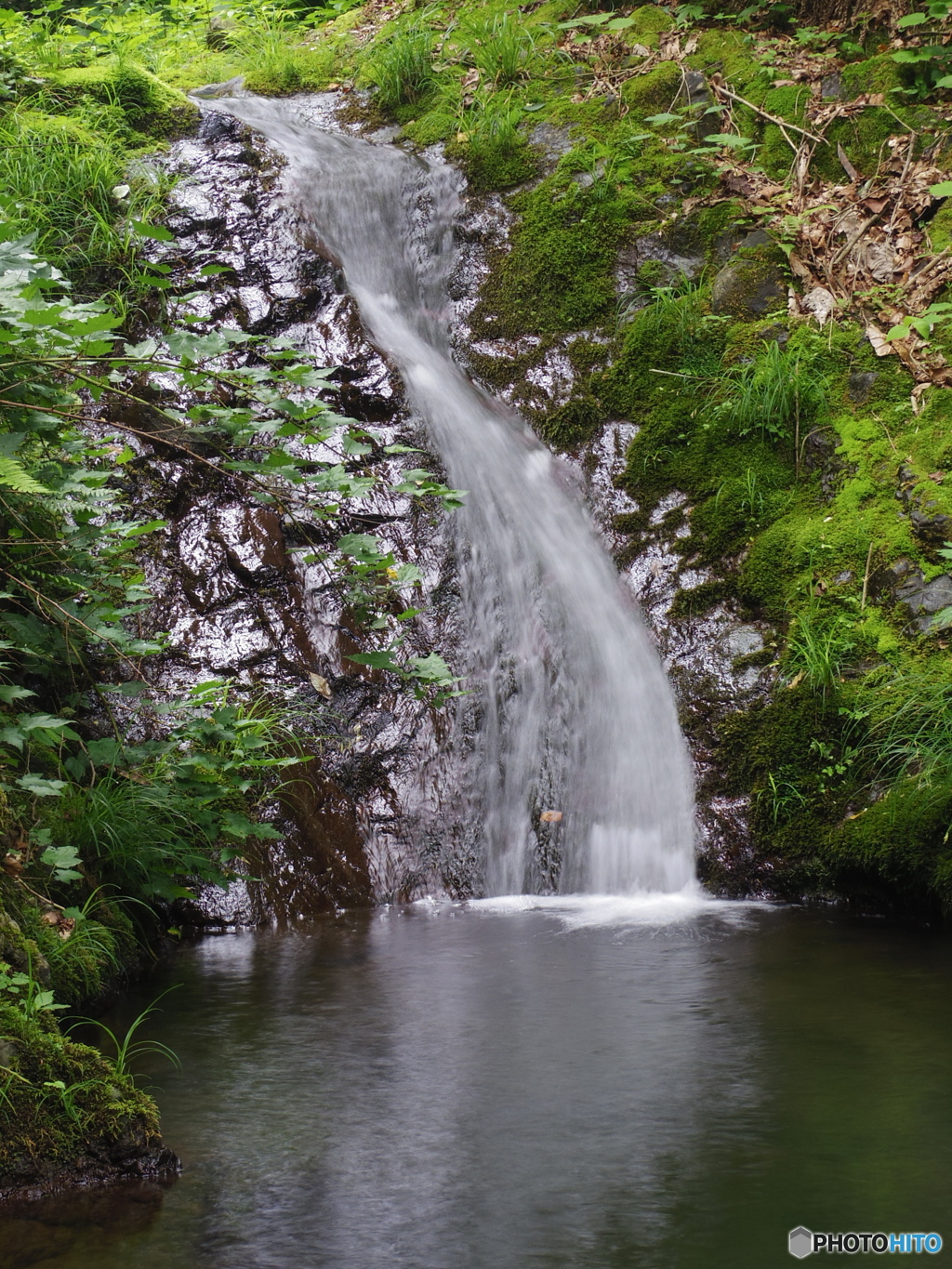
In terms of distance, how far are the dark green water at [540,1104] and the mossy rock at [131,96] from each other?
5668mm

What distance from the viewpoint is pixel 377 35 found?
351 inches

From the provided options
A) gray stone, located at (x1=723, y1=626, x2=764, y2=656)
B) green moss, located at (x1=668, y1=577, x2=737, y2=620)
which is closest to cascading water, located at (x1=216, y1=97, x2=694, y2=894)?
green moss, located at (x1=668, y1=577, x2=737, y2=620)

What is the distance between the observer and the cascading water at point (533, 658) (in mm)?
4551

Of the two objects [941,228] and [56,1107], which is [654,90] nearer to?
[941,228]

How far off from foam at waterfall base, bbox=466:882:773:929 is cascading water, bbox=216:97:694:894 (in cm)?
6

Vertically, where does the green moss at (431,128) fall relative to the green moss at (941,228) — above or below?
above

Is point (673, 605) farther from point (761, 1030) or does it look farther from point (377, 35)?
point (377, 35)

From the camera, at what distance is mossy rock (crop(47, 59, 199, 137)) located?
686 cm

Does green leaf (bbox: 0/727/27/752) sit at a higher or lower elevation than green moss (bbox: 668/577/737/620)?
lower

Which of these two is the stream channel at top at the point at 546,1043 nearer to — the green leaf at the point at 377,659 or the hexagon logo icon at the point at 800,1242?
the hexagon logo icon at the point at 800,1242

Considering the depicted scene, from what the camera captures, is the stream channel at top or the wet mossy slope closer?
the stream channel at top

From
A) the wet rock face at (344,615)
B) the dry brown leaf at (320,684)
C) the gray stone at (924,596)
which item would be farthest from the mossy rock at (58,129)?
the gray stone at (924,596)

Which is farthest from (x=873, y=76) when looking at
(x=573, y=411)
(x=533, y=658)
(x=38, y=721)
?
(x=38, y=721)
